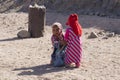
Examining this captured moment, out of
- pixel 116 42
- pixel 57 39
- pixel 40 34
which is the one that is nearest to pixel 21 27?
pixel 40 34

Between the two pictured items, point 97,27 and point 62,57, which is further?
point 97,27

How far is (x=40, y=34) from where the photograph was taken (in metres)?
12.0

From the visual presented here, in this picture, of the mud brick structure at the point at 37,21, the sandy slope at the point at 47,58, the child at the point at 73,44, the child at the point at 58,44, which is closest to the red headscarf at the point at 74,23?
the child at the point at 73,44

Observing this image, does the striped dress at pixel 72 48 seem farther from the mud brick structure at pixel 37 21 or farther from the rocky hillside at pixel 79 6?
the rocky hillside at pixel 79 6

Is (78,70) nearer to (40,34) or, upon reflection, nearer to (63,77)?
(63,77)

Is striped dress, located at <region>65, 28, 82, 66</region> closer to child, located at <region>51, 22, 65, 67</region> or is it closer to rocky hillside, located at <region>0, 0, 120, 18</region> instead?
child, located at <region>51, 22, 65, 67</region>

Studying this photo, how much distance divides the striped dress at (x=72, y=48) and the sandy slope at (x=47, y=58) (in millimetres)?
205

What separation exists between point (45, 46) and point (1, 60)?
1753mm

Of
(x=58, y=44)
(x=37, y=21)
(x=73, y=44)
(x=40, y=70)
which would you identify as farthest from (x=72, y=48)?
(x=37, y=21)

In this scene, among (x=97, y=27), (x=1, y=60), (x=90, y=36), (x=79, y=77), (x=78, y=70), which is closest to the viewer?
(x=79, y=77)

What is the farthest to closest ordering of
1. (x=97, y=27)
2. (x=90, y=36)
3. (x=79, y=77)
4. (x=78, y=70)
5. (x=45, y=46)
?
(x=97, y=27) → (x=90, y=36) → (x=45, y=46) → (x=78, y=70) → (x=79, y=77)

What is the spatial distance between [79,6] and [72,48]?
28.1 feet

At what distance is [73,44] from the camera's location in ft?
26.6

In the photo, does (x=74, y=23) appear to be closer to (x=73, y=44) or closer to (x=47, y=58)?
(x=73, y=44)
